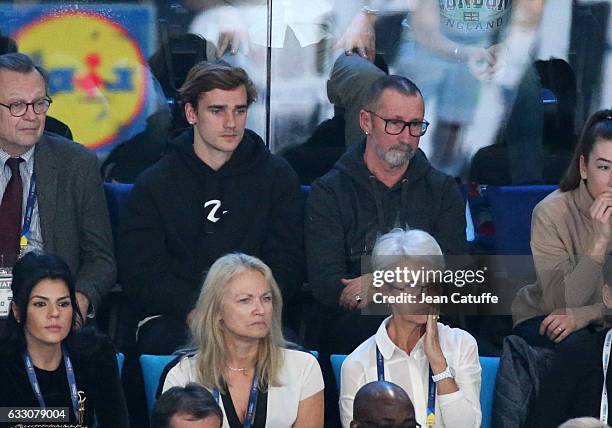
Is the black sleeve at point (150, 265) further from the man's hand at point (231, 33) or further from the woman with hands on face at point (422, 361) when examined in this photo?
the man's hand at point (231, 33)

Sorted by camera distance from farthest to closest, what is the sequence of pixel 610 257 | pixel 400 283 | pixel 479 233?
pixel 479 233 < pixel 610 257 < pixel 400 283

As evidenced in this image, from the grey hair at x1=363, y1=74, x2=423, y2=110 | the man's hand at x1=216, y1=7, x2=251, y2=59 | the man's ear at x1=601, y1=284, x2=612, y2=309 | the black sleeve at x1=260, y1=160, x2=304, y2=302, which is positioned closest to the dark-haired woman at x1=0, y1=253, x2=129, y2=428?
the black sleeve at x1=260, y1=160, x2=304, y2=302

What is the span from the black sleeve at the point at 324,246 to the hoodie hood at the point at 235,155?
0.29 m

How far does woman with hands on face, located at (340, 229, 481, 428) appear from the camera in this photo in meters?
4.82

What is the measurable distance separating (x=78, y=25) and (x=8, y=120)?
1.15 m

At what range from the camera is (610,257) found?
17.9 ft

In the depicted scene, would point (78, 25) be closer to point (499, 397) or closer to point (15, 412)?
point (15, 412)

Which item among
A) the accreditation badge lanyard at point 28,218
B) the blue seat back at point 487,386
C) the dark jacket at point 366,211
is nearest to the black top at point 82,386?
the accreditation badge lanyard at point 28,218

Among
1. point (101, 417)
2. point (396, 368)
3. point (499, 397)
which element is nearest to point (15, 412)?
point (101, 417)

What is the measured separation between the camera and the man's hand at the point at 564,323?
5227 millimetres

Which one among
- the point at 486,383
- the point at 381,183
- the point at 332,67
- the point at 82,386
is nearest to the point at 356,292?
the point at 381,183

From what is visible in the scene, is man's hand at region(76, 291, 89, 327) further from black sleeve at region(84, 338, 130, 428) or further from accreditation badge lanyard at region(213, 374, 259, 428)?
accreditation badge lanyard at region(213, 374, 259, 428)

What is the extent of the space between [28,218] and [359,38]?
6.50ft

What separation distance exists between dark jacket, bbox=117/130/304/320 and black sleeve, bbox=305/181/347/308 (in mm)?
77
